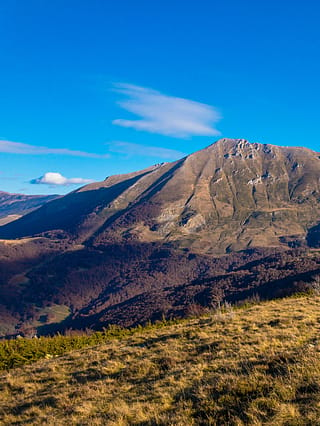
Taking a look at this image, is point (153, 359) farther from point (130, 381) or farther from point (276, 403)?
point (276, 403)

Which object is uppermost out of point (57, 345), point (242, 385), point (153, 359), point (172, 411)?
point (242, 385)

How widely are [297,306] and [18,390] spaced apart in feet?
83.8

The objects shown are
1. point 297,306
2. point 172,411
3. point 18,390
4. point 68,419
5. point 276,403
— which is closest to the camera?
point 276,403

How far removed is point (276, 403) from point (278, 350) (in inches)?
278

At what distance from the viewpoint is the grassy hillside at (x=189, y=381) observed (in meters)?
10.7

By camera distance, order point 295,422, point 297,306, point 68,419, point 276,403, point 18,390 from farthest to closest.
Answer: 1. point 297,306
2. point 18,390
3. point 68,419
4. point 276,403
5. point 295,422

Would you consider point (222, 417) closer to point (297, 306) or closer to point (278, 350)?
point (278, 350)

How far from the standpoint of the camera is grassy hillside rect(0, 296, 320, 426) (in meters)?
10.7

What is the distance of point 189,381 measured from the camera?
14.5m

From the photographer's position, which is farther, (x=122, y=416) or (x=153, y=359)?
(x=153, y=359)

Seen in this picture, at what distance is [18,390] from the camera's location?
62.8ft

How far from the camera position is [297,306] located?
98.5 ft

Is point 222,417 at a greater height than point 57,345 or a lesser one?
greater

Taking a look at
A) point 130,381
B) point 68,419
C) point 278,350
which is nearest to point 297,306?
point 278,350
